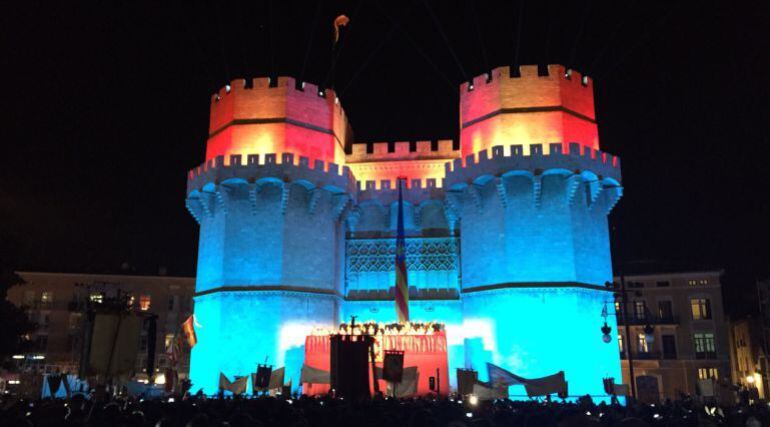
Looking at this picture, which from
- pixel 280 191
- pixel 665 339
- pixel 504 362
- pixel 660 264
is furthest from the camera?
pixel 660 264

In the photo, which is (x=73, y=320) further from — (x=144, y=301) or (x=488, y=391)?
(x=488, y=391)

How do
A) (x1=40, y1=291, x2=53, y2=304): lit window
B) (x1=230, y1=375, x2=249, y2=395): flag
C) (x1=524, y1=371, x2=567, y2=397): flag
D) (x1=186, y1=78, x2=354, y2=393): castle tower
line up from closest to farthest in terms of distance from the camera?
1. (x1=524, y1=371, x2=567, y2=397): flag
2. (x1=230, y1=375, x2=249, y2=395): flag
3. (x1=186, y1=78, x2=354, y2=393): castle tower
4. (x1=40, y1=291, x2=53, y2=304): lit window

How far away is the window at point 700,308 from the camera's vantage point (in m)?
47.2

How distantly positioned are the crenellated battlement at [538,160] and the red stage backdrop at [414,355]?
821 centimetres

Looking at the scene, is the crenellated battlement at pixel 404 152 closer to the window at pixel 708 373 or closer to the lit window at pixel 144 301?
the window at pixel 708 373

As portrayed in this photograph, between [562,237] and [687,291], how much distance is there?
23.3 m

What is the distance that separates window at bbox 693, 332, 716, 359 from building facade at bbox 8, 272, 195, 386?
38867 millimetres

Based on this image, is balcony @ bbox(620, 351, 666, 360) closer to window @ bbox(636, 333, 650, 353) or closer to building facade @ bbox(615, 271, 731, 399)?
building facade @ bbox(615, 271, 731, 399)

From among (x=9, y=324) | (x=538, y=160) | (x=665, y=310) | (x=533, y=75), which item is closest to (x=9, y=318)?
(x=9, y=324)

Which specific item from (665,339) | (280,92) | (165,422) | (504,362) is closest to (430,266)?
(504,362)

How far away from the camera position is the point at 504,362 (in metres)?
29.3

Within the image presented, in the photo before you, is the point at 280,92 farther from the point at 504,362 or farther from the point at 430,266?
the point at 504,362

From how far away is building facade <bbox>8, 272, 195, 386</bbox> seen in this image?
5100 centimetres

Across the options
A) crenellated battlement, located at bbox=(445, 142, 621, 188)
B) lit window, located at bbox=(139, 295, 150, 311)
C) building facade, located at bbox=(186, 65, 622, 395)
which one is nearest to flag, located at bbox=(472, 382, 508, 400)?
building facade, located at bbox=(186, 65, 622, 395)
